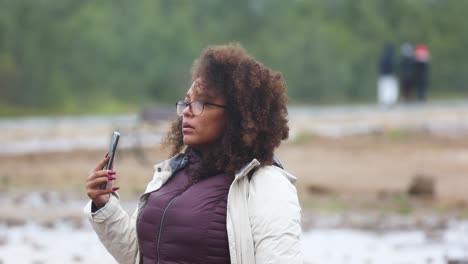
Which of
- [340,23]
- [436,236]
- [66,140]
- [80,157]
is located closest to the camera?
[436,236]

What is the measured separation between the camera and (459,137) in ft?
97.0

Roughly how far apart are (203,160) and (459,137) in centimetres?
2483

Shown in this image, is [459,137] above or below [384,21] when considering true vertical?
below

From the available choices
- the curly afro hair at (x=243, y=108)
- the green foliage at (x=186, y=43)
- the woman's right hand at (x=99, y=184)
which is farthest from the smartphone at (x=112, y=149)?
the green foliage at (x=186, y=43)

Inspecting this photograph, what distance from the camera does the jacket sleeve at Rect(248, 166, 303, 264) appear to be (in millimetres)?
4922

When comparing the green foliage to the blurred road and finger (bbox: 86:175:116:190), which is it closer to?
the blurred road

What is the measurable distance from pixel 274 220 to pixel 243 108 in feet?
1.60

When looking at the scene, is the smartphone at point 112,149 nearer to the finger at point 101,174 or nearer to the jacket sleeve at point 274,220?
the finger at point 101,174

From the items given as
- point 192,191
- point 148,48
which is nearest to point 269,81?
point 192,191

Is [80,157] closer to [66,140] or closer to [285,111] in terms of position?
[66,140]

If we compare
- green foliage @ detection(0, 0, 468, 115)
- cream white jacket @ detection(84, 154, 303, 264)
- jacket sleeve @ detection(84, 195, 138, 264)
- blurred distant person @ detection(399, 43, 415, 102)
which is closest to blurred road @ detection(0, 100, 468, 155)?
blurred distant person @ detection(399, 43, 415, 102)

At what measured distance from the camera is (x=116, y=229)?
556cm

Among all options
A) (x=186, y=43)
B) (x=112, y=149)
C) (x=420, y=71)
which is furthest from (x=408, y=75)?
(x=112, y=149)

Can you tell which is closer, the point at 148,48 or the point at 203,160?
the point at 203,160
